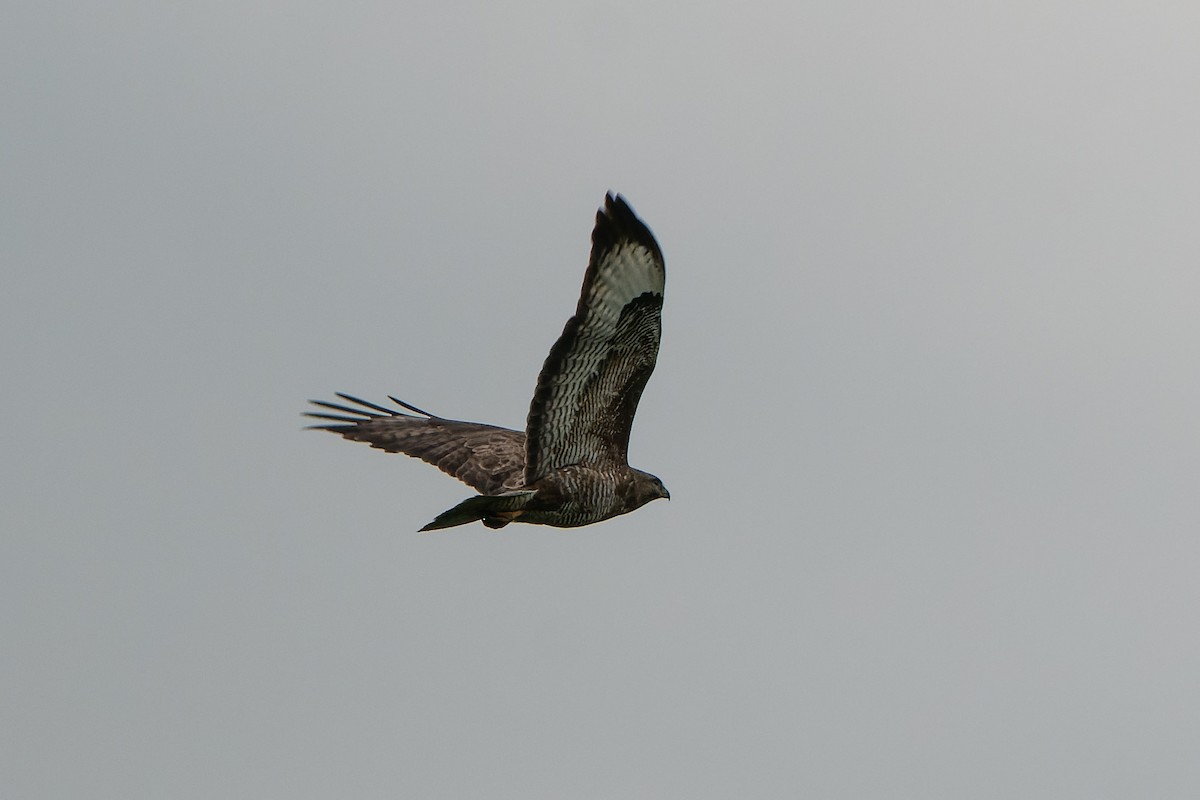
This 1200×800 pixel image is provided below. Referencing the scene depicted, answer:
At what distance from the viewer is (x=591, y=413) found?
13555 millimetres

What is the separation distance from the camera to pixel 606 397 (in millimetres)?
13461

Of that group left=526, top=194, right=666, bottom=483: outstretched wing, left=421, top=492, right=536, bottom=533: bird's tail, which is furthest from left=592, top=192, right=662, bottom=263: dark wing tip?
left=421, top=492, right=536, bottom=533: bird's tail

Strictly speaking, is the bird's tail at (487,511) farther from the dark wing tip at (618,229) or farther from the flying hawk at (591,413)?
the dark wing tip at (618,229)

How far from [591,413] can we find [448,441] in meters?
2.78

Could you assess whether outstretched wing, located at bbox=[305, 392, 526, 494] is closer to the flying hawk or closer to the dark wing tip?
the flying hawk

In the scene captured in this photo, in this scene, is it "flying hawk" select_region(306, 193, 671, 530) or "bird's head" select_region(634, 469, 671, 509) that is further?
"bird's head" select_region(634, 469, 671, 509)

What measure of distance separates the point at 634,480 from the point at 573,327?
216 centimetres

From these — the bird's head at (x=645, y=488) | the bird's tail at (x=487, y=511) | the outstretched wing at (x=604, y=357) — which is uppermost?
the outstretched wing at (x=604, y=357)

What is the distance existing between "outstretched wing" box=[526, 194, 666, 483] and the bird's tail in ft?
0.86

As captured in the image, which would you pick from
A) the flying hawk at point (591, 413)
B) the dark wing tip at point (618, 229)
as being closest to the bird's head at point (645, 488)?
the flying hawk at point (591, 413)

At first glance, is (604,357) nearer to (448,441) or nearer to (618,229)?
(618,229)

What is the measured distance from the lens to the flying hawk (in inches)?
494

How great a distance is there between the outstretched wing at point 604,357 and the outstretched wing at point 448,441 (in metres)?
0.66

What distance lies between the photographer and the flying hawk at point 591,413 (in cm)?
1255
